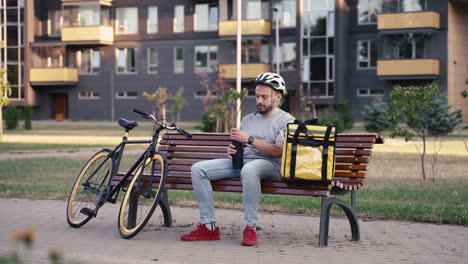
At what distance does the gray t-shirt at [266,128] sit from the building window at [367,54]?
1841 inches

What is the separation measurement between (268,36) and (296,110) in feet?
18.8

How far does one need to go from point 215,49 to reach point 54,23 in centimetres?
1410

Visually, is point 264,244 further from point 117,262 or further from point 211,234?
point 117,262

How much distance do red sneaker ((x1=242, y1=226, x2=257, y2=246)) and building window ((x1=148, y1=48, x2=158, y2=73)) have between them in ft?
177

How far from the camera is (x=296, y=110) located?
5422 cm

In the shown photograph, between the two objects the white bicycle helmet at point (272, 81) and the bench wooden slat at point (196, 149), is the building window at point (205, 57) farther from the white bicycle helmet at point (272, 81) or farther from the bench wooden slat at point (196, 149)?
the white bicycle helmet at point (272, 81)

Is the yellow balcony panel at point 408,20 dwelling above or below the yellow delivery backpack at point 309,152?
above

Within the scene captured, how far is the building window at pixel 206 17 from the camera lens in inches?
2315

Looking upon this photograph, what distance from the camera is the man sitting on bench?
24.0 ft

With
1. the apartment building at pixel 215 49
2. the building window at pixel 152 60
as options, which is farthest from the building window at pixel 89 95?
the building window at pixel 152 60

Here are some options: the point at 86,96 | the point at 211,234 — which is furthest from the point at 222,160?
the point at 86,96

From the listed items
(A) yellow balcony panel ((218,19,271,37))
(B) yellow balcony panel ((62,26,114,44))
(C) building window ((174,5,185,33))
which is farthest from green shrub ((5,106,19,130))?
(C) building window ((174,5,185,33))

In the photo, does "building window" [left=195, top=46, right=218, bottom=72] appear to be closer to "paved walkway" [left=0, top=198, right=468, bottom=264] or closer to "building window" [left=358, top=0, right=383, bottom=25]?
"building window" [left=358, top=0, right=383, bottom=25]

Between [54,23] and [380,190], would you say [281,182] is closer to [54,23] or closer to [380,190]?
[380,190]
